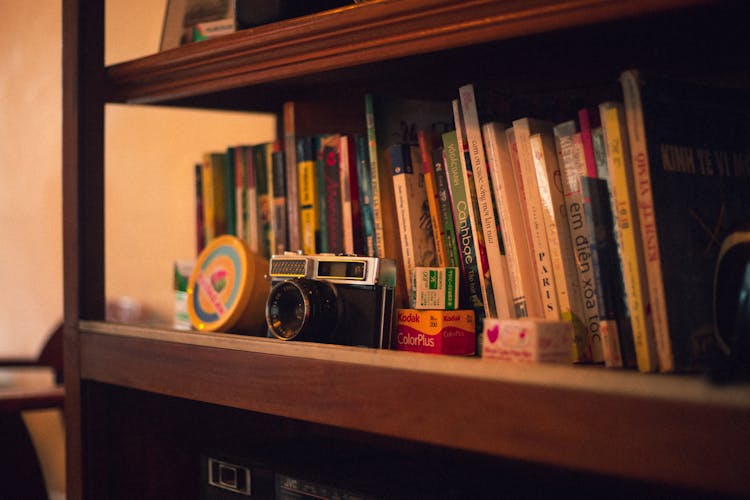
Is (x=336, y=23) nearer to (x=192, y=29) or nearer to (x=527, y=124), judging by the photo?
(x=527, y=124)

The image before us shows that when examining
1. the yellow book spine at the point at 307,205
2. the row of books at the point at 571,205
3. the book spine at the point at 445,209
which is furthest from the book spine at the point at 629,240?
the yellow book spine at the point at 307,205

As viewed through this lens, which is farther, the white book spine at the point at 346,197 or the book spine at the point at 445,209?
the white book spine at the point at 346,197

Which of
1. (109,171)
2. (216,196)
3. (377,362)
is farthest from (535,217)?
(109,171)

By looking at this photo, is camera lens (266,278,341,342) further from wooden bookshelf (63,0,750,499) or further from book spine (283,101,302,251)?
book spine (283,101,302,251)

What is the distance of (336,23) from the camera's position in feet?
2.63

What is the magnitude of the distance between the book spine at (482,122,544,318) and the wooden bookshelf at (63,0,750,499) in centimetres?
11

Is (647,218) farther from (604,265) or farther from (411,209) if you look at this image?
(411,209)

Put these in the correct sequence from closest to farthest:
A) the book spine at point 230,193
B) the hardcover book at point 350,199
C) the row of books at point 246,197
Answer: the hardcover book at point 350,199 → the row of books at point 246,197 → the book spine at point 230,193

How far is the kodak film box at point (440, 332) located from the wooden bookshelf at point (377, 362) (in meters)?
0.12

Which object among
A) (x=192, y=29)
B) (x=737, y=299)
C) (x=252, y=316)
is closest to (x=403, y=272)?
(x=252, y=316)

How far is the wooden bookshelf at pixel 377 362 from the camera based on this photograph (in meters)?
0.54

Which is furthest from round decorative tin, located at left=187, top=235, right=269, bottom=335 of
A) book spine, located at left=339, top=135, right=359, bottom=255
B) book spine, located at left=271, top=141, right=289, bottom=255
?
book spine, located at left=339, top=135, right=359, bottom=255

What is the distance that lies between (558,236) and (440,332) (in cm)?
17

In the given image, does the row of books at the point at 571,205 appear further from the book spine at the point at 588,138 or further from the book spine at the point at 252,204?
the book spine at the point at 252,204
